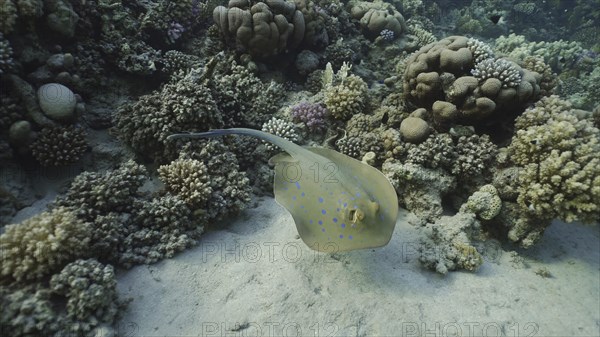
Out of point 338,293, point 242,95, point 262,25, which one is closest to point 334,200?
point 338,293

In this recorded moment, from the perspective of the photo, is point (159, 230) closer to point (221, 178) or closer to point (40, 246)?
point (221, 178)

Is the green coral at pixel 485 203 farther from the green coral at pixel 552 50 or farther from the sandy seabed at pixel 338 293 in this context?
the green coral at pixel 552 50

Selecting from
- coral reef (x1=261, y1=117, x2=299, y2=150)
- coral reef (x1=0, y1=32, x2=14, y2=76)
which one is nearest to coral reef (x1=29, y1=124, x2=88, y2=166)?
coral reef (x1=0, y1=32, x2=14, y2=76)

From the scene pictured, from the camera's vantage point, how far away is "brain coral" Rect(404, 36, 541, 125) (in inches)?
200

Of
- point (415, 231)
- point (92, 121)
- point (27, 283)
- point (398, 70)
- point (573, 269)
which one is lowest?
point (573, 269)

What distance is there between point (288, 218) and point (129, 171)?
2.42 m

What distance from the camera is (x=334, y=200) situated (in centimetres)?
375

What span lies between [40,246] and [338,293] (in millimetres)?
3255

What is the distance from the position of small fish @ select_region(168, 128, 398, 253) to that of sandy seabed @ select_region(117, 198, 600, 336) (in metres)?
0.72

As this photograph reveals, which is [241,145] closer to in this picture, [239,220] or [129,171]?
[239,220]

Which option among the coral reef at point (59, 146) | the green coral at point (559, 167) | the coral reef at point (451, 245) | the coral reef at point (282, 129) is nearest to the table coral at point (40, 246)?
the coral reef at point (59, 146)

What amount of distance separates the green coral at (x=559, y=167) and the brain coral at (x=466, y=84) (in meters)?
0.52

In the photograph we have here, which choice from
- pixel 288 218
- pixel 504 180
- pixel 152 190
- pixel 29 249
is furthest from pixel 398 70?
pixel 29 249

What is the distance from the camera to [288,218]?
4.82 metres
